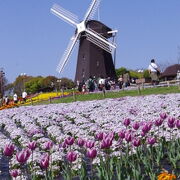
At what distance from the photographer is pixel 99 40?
4759 cm

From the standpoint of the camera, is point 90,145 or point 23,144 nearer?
point 90,145

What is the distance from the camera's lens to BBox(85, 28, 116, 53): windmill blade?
155 feet

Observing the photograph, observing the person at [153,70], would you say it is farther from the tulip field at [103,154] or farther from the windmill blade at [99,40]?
the windmill blade at [99,40]

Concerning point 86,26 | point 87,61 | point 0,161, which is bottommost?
point 0,161

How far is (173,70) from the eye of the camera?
77875 mm

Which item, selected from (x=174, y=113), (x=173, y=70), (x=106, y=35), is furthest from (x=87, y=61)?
(x=174, y=113)

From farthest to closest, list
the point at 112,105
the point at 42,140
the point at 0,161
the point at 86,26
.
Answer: the point at 86,26 → the point at 112,105 → the point at 42,140 → the point at 0,161

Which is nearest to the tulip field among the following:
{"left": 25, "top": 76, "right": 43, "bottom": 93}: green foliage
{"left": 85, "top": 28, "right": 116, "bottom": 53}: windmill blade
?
{"left": 85, "top": 28, "right": 116, "bottom": 53}: windmill blade

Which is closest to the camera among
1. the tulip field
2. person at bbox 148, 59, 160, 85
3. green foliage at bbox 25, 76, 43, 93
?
the tulip field

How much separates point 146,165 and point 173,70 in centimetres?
7420

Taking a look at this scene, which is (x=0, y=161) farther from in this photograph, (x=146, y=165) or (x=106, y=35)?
(x=106, y=35)

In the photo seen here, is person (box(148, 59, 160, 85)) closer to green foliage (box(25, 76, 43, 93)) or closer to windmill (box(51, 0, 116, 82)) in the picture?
windmill (box(51, 0, 116, 82))

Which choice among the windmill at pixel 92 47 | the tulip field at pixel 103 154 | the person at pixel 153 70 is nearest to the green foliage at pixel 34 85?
the windmill at pixel 92 47

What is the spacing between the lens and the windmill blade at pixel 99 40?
4712 cm
